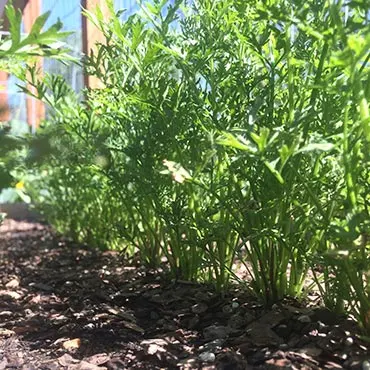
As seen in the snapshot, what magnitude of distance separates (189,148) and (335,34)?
31.0 inches

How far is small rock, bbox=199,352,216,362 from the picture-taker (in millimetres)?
1588

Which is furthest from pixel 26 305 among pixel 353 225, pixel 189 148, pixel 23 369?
pixel 353 225

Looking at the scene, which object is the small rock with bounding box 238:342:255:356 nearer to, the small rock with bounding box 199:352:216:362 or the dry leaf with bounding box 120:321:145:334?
the small rock with bounding box 199:352:216:362

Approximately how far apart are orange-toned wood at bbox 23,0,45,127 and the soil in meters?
1.68

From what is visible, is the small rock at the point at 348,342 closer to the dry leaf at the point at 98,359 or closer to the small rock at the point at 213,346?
the small rock at the point at 213,346

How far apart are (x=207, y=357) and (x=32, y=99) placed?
3467 millimetres

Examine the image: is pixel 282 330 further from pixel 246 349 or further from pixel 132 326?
pixel 132 326

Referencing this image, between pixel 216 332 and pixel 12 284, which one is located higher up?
pixel 12 284

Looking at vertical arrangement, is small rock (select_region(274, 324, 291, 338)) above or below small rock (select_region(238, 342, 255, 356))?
above

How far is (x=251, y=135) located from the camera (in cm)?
127

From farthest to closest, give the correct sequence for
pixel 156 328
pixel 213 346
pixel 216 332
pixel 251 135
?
pixel 156 328
pixel 216 332
pixel 213 346
pixel 251 135

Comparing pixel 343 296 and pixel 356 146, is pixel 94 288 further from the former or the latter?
pixel 356 146

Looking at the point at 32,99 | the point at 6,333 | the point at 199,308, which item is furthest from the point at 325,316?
the point at 32,99

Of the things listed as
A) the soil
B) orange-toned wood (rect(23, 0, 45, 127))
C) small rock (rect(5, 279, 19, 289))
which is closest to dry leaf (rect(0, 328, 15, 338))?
the soil
